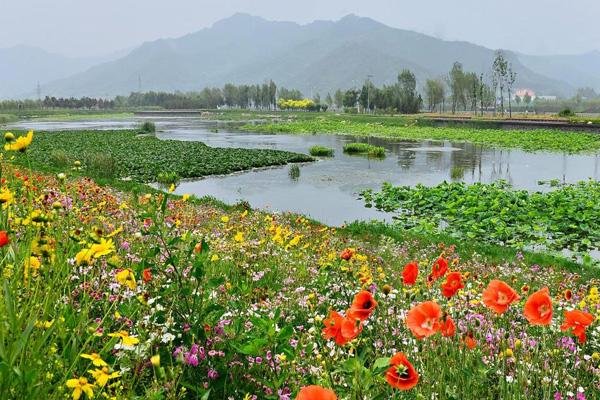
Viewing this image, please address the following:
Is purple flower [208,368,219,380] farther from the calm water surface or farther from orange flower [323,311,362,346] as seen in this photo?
the calm water surface

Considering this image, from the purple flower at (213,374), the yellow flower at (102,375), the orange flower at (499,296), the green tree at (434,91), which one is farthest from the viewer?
the green tree at (434,91)

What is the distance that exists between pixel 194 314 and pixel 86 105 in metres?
170

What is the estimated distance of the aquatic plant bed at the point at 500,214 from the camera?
12.9 metres

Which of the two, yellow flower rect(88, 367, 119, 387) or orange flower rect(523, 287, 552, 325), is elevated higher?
orange flower rect(523, 287, 552, 325)

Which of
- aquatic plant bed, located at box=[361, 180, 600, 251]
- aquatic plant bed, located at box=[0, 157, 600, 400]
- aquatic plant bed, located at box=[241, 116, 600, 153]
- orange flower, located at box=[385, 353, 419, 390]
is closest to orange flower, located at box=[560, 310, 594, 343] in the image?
aquatic plant bed, located at box=[0, 157, 600, 400]

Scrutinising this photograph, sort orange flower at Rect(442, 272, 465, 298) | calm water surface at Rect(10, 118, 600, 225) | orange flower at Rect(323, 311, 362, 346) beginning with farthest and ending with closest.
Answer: calm water surface at Rect(10, 118, 600, 225)
orange flower at Rect(442, 272, 465, 298)
orange flower at Rect(323, 311, 362, 346)

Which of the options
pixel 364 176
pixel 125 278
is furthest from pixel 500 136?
pixel 125 278

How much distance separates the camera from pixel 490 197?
16.6 metres

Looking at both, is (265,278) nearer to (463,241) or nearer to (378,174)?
(463,241)

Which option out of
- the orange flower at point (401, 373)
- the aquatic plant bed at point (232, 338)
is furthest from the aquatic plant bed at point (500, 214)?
the orange flower at point (401, 373)

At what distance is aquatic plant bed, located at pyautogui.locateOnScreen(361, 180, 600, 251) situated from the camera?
12898 millimetres

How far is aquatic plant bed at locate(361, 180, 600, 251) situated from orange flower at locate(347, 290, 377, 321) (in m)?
11.0

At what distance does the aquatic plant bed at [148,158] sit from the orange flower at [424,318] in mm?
20146

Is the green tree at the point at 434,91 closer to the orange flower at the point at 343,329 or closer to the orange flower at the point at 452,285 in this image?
the orange flower at the point at 452,285
